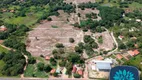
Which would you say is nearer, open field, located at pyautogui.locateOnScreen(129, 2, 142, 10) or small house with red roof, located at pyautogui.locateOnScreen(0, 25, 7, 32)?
small house with red roof, located at pyautogui.locateOnScreen(0, 25, 7, 32)

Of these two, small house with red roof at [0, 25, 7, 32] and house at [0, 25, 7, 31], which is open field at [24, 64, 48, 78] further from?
house at [0, 25, 7, 31]

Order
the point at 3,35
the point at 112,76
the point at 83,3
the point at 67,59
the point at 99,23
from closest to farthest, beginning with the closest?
the point at 112,76, the point at 67,59, the point at 3,35, the point at 99,23, the point at 83,3

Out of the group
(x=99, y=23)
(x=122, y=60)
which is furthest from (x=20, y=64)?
(x=99, y=23)

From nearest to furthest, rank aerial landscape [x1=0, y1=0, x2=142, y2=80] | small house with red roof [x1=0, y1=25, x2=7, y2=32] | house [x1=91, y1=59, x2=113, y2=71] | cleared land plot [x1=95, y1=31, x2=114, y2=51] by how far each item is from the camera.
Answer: house [x1=91, y1=59, x2=113, y2=71], aerial landscape [x1=0, y1=0, x2=142, y2=80], cleared land plot [x1=95, y1=31, x2=114, y2=51], small house with red roof [x1=0, y1=25, x2=7, y2=32]

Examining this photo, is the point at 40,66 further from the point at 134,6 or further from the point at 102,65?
the point at 134,6

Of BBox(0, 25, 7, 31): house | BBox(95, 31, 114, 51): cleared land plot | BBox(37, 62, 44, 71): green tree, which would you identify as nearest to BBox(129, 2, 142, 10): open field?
BBox(95, 31, 114, 51): cleared land plot

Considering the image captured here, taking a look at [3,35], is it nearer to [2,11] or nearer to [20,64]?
[20,64]

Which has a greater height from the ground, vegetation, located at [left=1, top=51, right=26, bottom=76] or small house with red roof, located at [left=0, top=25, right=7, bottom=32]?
small house with red roof, located at [left=0, top=25, right=7, bottom=32]

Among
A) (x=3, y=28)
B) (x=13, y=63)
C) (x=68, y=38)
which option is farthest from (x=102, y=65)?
(x=3, y=28)
